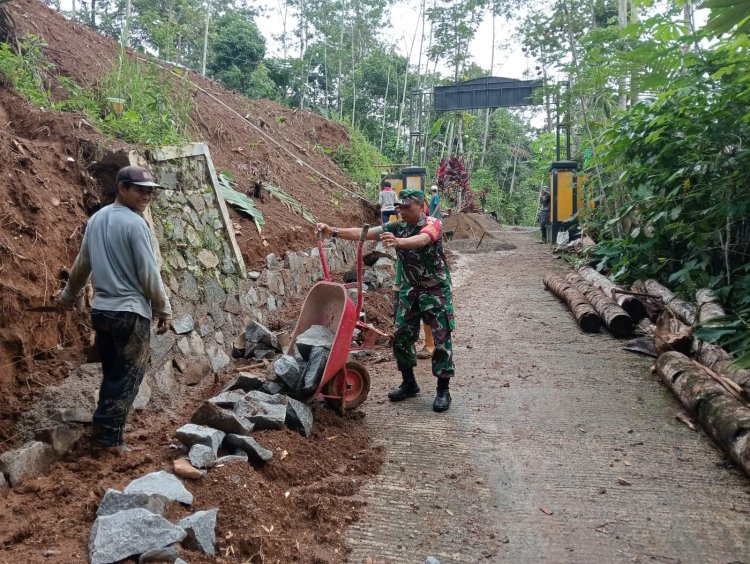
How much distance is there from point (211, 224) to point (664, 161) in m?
5.94

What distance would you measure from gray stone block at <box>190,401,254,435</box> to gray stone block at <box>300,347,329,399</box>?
0.71 metres

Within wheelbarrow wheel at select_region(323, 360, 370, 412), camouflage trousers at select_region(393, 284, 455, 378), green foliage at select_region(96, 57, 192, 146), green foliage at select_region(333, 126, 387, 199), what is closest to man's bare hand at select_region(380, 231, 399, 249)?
camouflage trousers at select_region(393, 284, 455, 378)

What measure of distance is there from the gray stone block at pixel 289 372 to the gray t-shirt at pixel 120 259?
1140 mm

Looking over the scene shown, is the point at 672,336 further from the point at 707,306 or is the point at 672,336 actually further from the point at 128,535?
the point at 128,535

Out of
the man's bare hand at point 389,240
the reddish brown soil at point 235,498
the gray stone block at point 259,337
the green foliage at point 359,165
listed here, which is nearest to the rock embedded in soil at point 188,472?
the reddish brown soil at point 235,498

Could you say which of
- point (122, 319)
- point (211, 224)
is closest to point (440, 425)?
point (122, 319)

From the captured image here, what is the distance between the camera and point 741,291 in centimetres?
649

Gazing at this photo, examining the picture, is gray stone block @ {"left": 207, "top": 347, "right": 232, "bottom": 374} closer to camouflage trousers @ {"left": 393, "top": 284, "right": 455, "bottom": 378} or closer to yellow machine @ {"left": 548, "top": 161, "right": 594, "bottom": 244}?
camouflage trousers @ {"left": 393, "top": 284, "right": 455, "bottom": 378}

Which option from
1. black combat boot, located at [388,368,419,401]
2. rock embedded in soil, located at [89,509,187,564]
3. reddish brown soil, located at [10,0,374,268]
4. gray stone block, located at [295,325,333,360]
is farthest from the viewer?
reddish brown soil, located at [10,0,374,268]

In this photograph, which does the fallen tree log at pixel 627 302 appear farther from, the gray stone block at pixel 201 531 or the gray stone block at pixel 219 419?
the gray stone block at pixel 201 531

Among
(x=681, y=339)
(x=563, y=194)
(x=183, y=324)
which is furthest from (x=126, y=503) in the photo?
(x=563, y=194)

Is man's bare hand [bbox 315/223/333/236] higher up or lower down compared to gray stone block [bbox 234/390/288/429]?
higher up

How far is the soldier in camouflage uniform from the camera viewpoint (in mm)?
4598

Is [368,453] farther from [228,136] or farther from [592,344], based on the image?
[228,136]
